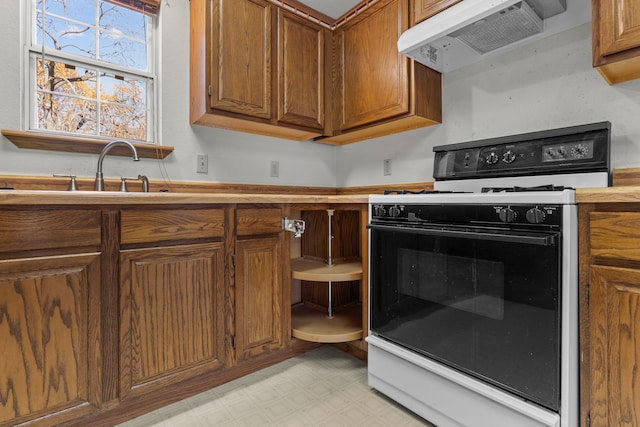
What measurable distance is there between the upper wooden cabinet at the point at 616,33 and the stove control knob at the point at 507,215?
26.6 inches

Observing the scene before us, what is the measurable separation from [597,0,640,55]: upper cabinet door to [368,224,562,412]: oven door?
0.74 meters

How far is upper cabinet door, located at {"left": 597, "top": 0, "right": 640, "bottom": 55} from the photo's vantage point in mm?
1079

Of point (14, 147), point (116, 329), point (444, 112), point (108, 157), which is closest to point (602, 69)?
point (444, 112)

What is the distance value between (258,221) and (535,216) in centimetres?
117

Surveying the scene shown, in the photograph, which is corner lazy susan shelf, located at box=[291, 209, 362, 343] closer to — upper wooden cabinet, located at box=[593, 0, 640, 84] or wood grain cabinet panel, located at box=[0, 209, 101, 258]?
wood grain cabinet panel, located at box=[0, 209, 101, 258]

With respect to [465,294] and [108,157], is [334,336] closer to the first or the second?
[465,294]

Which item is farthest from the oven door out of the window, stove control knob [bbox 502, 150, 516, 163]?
the window

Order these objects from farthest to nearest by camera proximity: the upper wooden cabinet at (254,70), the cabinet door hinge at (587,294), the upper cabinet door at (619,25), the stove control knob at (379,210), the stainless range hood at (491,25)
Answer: the upper wooden cabinet at (254,70)
the stove control knob at (379,210)
the stainless range hood at (491,25)
the upper cabinet door at (619,25)
the cabinet door hinge at (587,294)

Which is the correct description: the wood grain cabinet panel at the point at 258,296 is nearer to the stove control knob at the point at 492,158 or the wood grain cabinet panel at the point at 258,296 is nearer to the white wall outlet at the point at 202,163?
the white wall outlet at the point at 202,163

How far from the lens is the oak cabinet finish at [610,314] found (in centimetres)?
89

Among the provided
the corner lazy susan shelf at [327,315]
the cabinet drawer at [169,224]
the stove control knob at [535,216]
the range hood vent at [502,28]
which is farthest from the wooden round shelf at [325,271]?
the range hood vent at [502,28]

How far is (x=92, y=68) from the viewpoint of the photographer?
1.81 meters

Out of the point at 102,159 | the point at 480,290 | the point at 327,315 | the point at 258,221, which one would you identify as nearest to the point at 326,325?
the point at 327,315

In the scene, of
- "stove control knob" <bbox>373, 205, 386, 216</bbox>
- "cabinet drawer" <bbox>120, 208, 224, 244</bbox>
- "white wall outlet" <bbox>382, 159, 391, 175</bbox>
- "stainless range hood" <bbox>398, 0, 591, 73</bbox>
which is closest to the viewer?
"cabinet drawer" <bbox>120, 208, 224, 244</bbox>
